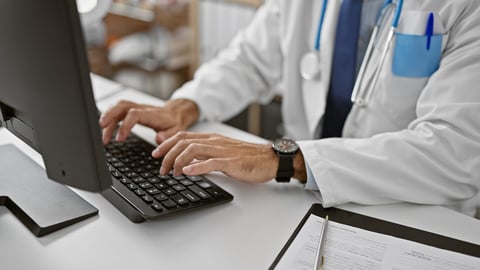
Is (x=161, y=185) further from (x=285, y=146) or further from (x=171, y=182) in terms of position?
(x=285, y=146)

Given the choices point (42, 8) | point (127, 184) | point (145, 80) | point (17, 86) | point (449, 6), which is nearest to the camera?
point (42, 8)

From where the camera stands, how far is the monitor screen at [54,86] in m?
0.58

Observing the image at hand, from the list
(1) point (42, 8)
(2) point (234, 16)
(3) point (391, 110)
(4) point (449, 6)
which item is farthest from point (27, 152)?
(2) point (234, 16)

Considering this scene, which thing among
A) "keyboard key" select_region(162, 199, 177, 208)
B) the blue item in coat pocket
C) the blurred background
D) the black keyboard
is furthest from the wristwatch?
the blurred background

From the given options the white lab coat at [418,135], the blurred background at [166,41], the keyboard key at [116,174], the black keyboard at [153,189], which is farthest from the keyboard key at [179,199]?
the blurred background at [166,41]

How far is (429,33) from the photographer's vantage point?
3.18ft

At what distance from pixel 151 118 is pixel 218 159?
0.27 meters

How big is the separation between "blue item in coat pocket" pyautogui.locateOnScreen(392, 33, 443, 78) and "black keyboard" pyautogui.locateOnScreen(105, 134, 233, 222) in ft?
1.53

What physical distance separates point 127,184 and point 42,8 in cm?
36

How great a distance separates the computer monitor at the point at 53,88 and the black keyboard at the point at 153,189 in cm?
14

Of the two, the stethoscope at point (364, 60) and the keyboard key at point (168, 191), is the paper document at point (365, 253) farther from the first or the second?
the stethoscope at point (364, 60)

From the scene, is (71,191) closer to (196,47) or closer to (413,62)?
(413,62)

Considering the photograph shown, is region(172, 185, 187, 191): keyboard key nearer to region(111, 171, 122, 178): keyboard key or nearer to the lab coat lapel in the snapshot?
region(111, 171, 122, 178): keyboard key

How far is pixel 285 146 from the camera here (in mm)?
929
